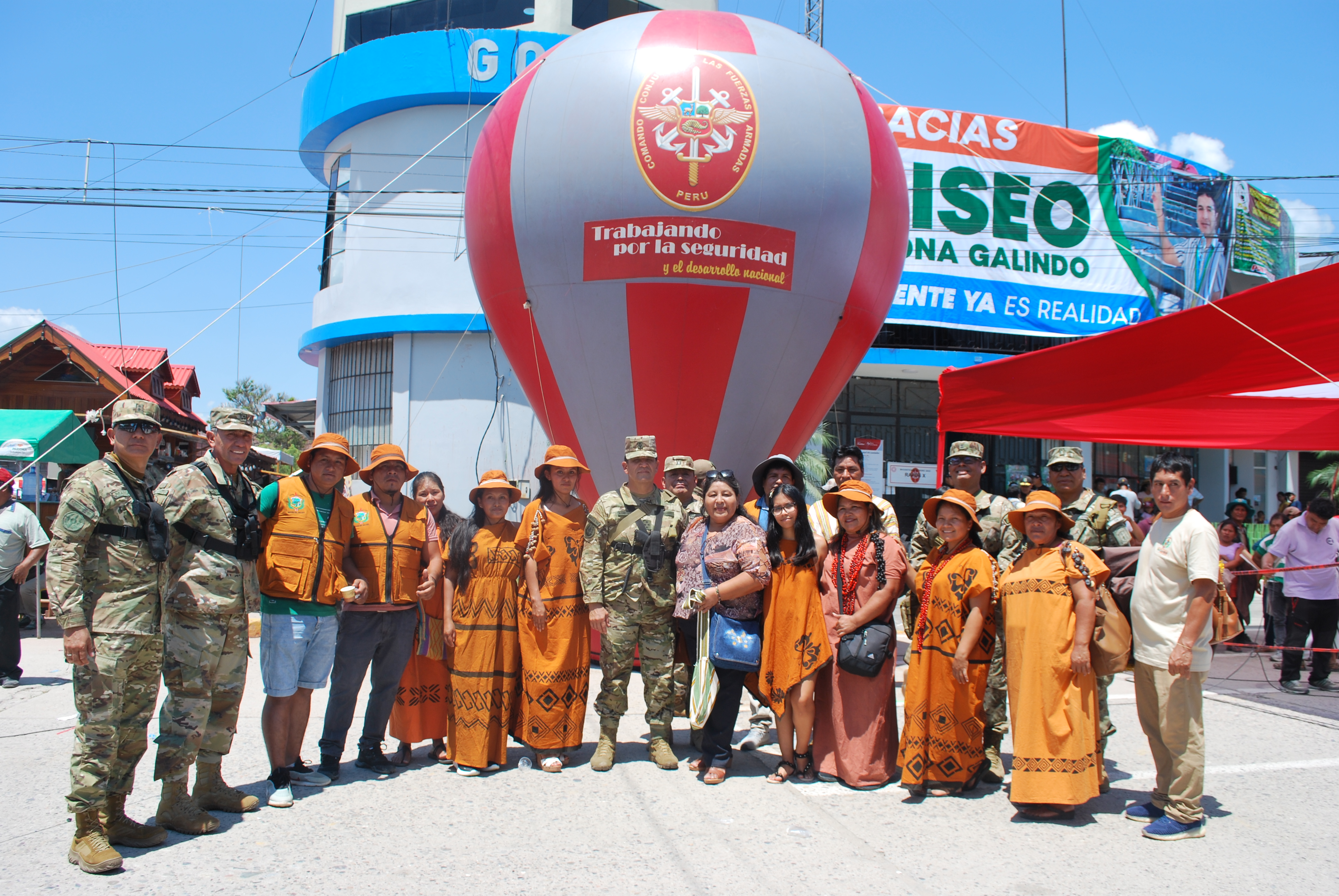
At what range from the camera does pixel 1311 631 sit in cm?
743

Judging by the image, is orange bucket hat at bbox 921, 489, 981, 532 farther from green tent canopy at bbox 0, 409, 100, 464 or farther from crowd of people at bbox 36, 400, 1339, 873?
green tent canopy at bbox 0, 409, 100, 464

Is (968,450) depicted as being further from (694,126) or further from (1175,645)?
(694,126)

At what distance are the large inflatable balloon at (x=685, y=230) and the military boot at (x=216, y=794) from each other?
139 inches

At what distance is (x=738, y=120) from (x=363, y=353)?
9.31 meters

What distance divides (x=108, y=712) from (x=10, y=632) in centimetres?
411

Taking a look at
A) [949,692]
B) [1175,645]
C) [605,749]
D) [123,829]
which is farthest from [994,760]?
[123,829]

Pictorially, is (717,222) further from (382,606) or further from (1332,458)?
(1332,458)

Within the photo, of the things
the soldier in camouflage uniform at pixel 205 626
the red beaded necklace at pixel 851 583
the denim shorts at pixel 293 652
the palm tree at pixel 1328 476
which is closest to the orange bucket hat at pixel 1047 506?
the red beaded necklace at pixel 851 583

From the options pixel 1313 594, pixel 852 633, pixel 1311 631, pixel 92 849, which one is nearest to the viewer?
pixel 92 849

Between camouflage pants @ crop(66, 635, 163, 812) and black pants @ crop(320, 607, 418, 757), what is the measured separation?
100 centimetres

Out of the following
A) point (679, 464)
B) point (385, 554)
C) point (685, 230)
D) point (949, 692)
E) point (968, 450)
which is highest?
point (685, 230)

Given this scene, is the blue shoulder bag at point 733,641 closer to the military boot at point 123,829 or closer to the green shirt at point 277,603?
the green shirt at point 277,603

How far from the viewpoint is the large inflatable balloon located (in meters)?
6.20

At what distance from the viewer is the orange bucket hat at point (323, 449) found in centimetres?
423
